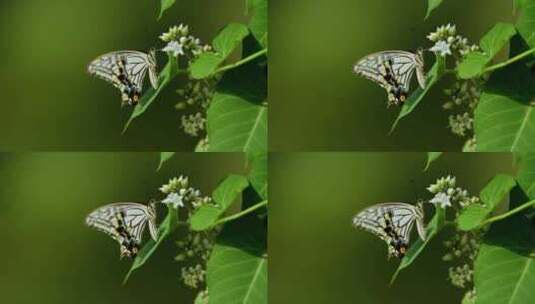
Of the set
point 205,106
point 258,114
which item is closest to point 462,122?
point 258,114

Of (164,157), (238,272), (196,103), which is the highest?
(196,103)

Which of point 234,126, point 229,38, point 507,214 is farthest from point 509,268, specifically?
point 229,38

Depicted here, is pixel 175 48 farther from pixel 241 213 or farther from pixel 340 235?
pixel 340 235

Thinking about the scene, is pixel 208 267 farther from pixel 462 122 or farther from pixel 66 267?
pixel 462 122

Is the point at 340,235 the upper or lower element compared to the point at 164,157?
lower

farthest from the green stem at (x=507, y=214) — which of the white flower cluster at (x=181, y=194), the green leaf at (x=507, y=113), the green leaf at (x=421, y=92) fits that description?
the white flower cluster at (x=181, y=194)
